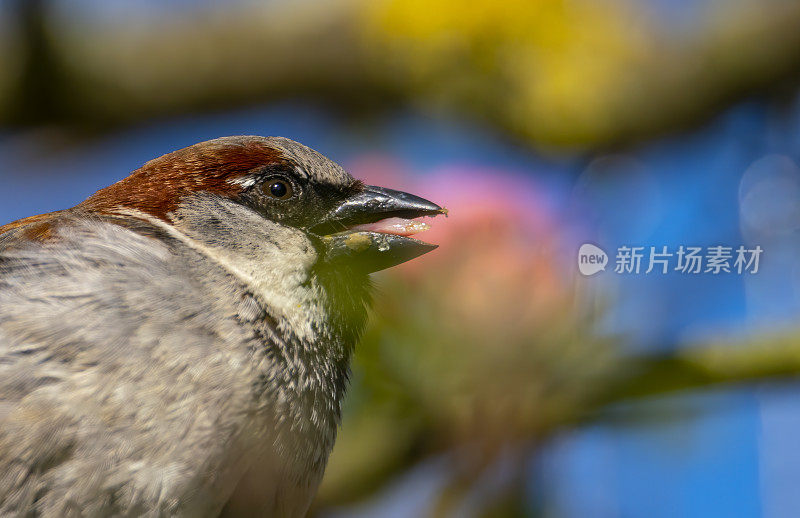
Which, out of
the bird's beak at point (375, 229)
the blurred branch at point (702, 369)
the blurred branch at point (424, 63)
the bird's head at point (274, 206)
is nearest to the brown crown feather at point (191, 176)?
the bird's head at point (274, 206)

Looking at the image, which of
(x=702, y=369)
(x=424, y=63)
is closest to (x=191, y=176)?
(x=424, y=63)

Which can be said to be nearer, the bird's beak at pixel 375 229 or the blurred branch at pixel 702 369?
the blurred branch at pixel 702 369

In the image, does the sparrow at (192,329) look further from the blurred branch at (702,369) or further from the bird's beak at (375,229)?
the blurred branch at (702,369)

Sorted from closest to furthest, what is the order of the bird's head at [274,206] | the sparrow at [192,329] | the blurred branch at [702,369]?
1. the sparrow at [192,329]
2. the blurred branch at [702,369]
3. the bird's head at [274,206]

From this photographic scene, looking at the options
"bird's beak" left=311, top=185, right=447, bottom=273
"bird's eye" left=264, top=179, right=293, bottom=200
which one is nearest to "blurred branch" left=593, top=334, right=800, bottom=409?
"bird's beak" left=311, top=185, right=447, bottom=273

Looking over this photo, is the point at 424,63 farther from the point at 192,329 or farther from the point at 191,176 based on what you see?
the point at 192,329

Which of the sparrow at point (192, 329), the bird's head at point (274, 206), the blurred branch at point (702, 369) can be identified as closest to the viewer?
the sparrow at point (192, 329)

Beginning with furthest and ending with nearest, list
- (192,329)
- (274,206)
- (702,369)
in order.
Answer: (274,206) → (702,369) → (192,329)

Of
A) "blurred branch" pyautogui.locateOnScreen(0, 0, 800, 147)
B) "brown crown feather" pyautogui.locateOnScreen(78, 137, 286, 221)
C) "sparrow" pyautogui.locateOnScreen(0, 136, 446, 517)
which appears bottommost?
"sparrow" pyautogui.locateOnScreen(0, 136, 446, 517)

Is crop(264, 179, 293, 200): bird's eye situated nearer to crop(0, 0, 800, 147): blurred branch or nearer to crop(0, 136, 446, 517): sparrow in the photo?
crop(0, 136, 446, 517): sparrow
